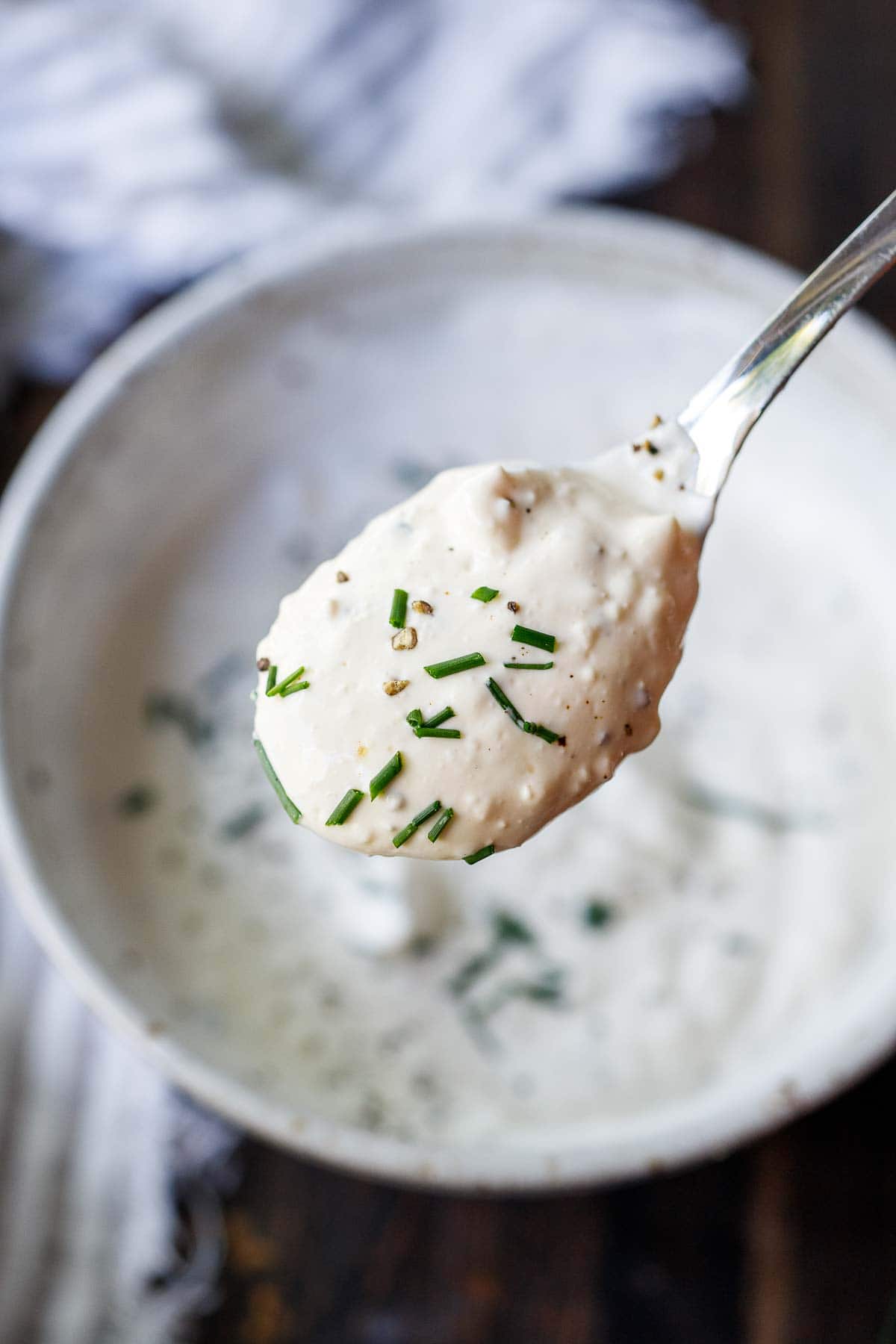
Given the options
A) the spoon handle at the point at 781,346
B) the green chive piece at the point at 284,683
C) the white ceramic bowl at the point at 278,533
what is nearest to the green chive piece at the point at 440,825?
the green chive piece at the point at 284,683

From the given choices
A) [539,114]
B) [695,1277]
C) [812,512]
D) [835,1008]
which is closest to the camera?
[835,1008]

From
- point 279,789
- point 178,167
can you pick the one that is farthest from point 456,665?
point 178,167

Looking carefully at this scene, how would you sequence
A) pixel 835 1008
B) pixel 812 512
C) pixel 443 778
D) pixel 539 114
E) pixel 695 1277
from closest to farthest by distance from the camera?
1. pixel 443 778
2. pixel 835 1008
3. pixel 695 1277
4. pixel 812 512
5. pixel 539 114

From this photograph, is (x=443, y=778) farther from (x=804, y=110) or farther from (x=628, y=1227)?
(x=804, y=110)

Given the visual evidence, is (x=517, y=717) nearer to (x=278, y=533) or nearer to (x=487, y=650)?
(x=487, y=650)

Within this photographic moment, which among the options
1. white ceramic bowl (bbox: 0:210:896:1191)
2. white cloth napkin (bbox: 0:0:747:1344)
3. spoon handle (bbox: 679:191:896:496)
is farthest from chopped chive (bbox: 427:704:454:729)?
white cloth napkin (bbox: 0:0:747:1344)

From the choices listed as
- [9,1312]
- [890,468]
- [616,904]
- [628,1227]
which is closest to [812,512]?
[890,468]

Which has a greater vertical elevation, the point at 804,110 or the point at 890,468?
the point at 804,110
